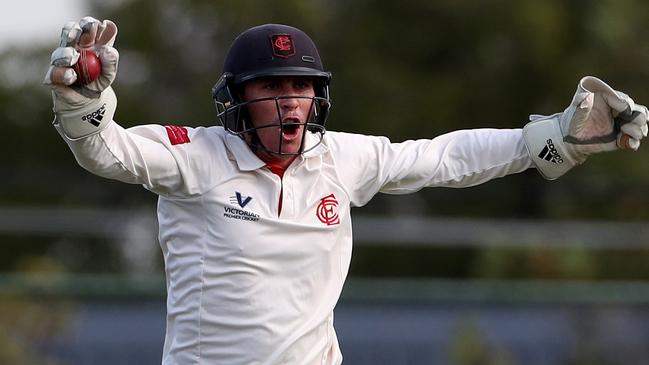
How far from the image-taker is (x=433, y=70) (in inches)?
616

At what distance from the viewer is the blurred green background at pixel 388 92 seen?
13984mm

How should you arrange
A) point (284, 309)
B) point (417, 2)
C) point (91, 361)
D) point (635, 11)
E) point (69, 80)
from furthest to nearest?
point (417, 2), point (635, 11), point (91, 361), point (284, 309), point (69, 80)

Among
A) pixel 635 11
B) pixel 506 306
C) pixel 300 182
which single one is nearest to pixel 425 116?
pixel 635 11

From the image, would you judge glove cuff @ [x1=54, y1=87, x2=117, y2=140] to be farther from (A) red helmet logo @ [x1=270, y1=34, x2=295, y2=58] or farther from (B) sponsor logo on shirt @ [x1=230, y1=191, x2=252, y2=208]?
(A) red helmet logo @ [x1=270, y1=34, x2=295, y2=58]

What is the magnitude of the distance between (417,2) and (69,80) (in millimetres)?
11272

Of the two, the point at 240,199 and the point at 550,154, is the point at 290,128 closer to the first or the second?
the point at 240,199

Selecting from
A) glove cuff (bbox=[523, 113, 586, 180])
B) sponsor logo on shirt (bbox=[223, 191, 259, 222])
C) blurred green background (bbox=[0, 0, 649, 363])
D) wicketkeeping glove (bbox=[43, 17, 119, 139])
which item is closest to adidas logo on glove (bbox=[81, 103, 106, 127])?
wicketkeeping glove (bbox=[43, 17, 119, 139])

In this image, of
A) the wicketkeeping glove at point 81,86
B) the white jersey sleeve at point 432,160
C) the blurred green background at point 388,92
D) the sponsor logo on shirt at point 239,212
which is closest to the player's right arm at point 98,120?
the wicketkeeping glove at point 81,86

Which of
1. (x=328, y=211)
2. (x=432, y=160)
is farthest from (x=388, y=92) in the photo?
(x=328, y=211)

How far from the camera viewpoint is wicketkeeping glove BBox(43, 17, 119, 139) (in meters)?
4.46

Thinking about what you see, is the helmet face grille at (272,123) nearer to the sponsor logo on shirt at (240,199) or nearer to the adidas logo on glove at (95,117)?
the sponsor logo on shirt at (240,199)

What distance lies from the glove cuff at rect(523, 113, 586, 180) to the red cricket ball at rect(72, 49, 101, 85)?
1646 mm

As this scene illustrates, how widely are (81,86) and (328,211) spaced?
40.5 inches

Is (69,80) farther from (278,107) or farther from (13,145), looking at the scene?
(13,145)
